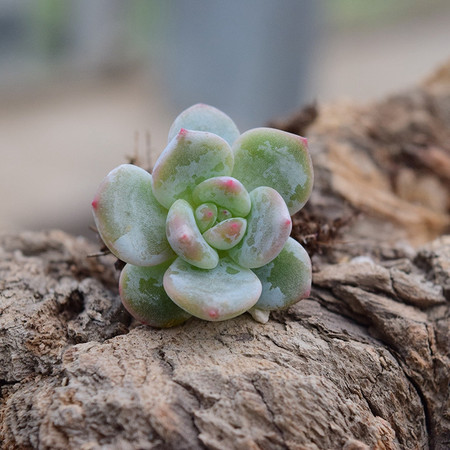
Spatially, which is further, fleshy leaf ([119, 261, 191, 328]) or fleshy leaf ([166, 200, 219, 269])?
fleshy leaf ([119, 261, 191, 328])

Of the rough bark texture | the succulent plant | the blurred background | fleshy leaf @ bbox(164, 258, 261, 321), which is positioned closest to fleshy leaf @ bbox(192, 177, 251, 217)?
the succulent plant

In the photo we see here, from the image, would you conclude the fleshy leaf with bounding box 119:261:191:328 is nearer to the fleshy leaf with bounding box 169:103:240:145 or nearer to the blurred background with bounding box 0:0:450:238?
the fleshy leaf with bounding box 169:103:240:145

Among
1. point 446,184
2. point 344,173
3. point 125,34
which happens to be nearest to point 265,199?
point 344,173

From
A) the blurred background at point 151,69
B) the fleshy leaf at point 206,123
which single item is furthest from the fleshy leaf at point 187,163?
the blurred background at point 151,69

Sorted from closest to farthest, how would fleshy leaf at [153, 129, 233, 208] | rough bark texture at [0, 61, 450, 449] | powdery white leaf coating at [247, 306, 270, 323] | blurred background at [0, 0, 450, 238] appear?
1. rough bark texture at [0, 61, 450, 449]
2. fleshy leaf at [153, 129, 233, 208]
3. powdery white leaf coating at [247, 306, 270, 323]
4. blurred background at [0, 0, 450, 238]

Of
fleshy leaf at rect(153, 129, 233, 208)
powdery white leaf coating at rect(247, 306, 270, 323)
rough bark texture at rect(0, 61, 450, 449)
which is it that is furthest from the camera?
powdery white leaf coating at rect(247, 306, 270, 323)

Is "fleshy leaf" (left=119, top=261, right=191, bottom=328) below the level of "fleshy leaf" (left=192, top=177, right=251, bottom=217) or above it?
below

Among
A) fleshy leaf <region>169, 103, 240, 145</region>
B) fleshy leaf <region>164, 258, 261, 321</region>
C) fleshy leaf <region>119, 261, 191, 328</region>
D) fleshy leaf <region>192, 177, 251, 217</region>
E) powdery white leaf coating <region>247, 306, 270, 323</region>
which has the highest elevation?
fleshy leaf <region>169, 103, 240, 145</region>

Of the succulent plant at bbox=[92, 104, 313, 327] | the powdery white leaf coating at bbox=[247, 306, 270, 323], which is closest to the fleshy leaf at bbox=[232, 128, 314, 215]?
the succulent plant at bbox=[92, 104, 313, 327]
